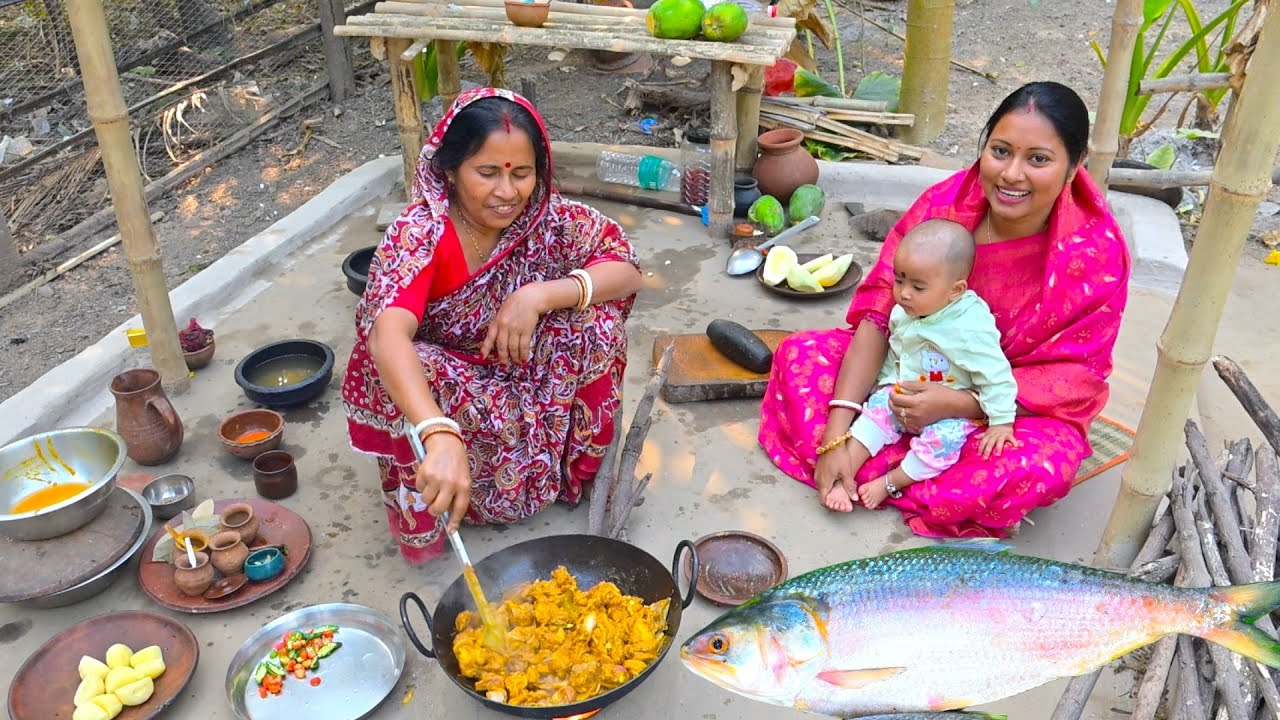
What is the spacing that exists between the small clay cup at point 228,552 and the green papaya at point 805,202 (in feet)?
11.2

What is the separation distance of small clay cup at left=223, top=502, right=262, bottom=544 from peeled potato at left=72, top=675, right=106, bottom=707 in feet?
1.88

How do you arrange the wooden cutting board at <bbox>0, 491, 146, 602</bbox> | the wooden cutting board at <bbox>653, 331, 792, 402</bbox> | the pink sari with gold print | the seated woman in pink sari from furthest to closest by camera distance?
the wooden cutting board at <bbox>653, 331, 792, 402</bbox>
the pink sari with gold print
the seated woman in pink sari
the wooden cutting board at <bbox>0, 491, 146, 602</bbox>

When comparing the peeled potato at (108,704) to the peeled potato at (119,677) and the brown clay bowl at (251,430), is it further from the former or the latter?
the brown clay bowl at (251,430)

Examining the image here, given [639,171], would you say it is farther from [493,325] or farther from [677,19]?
[493,325]

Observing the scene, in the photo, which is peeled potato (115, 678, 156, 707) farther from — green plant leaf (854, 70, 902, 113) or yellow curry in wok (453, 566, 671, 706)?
green plant leaf (854, 70, 902, 113)

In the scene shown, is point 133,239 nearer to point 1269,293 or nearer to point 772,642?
point 772,642

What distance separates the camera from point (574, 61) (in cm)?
858

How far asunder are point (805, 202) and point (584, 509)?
8.72ft

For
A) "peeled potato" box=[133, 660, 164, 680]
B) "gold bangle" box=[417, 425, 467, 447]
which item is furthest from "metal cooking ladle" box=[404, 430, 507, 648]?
"peeled potato" box=[133, 660, 164, 680]

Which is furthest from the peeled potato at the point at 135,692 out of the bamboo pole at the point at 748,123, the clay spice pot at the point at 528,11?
the bamboo pole at the point at 748,123

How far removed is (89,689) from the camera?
2.38m

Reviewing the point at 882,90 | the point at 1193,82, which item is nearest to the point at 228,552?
the point at 1193,82

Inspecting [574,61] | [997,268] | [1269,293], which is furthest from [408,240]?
[574,61]

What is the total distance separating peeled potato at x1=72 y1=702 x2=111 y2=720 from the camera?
2311 millimetres
